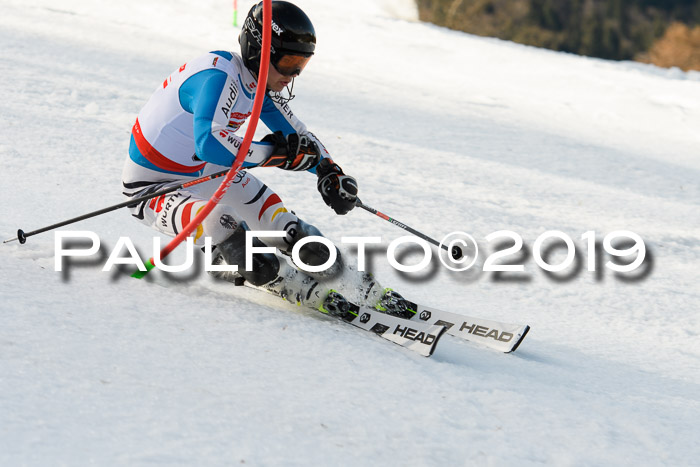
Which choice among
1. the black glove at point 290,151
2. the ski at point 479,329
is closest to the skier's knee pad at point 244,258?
the black glove at point 290,151

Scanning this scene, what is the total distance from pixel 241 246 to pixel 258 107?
59 centimetres

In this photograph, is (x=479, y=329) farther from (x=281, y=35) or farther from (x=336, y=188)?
(x=281, y=35)

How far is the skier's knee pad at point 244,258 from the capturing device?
3.24m

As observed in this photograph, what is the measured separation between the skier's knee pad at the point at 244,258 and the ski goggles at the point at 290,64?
2.39 feet

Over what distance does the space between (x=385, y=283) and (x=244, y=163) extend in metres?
1.52

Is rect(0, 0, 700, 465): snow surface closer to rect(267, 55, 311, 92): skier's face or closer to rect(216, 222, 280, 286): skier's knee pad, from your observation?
rect(216, 222, 280, 286): skier's knee pad

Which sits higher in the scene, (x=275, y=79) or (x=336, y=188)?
(x=275, y=79)

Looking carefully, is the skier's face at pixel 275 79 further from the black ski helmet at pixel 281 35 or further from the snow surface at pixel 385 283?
the snow surface at pixel 385 283

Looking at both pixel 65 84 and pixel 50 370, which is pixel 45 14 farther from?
pixel 50 370

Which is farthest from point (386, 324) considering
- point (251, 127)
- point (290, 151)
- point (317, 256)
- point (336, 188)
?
point (251, 127)

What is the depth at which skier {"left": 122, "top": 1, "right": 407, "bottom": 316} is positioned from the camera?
3.25m

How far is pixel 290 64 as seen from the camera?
11.2 ft

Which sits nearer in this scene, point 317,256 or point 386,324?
point 386,324

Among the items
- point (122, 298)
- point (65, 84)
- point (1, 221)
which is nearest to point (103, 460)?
point (122, 298)
